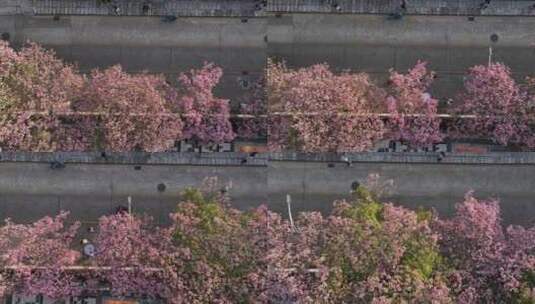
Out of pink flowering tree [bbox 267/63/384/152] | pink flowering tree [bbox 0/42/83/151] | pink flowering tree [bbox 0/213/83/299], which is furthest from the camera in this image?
pink flowering tree [bbox 0/42/83/151]

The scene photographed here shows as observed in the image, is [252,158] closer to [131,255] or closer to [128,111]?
[128,111]

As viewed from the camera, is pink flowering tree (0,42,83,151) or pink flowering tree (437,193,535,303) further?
pink flowering tree (0,42,83,151)

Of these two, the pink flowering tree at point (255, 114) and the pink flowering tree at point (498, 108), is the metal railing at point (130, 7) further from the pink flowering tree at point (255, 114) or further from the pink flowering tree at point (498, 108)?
the pink flowering tree at point (498, 108)

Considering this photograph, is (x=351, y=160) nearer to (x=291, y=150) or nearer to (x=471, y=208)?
(x=291, y=150)

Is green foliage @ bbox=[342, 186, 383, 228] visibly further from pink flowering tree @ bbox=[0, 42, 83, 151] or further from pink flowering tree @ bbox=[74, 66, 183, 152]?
pink flowering tree @ bbox=[0, 42, 83, 151]

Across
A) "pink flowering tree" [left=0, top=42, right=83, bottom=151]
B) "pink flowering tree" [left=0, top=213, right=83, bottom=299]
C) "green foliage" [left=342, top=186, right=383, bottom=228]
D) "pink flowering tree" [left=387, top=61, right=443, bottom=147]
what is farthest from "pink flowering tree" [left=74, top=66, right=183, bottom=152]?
"pink flowering tree" [left=387, top=61, right=443, bottom=147]

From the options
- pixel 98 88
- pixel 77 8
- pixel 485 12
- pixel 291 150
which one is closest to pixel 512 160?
pixel 485 12
